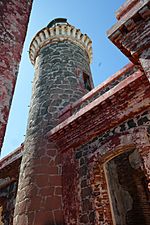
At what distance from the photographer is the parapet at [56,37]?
1062 centimetres

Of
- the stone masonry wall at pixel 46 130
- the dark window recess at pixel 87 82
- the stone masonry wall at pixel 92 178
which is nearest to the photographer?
the stone masonry wall at pixel 92 178

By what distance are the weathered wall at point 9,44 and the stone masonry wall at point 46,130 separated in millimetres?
4356

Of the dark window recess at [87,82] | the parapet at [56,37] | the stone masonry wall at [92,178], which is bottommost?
the stone masonry wall at [92,178]

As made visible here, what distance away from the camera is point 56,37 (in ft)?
34.7

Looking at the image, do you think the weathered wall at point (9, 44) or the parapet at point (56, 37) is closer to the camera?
the weathered wall at point (9, 44)

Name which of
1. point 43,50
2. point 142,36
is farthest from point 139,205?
point 43,50

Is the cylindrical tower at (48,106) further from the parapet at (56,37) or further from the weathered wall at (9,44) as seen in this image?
the weathered wall at (9,44)

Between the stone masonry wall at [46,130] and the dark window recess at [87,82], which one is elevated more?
the dark window recess at [87,82]

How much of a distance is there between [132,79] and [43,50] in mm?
6577

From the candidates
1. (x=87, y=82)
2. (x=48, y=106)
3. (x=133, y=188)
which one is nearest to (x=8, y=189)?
(x=48, y=106)

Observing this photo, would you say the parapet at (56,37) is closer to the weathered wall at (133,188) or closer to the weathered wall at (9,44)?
the weathered wall at (133,188)

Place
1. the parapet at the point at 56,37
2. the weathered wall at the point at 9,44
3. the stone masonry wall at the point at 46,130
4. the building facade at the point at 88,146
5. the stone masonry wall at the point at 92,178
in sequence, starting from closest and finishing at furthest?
1. the weathered wall at the point at 9,44
2. the building facade at the point at 88,146
3. the stone masonry wall at the point at 92,178
4. the stone masonry wall at the point at 46,130
5. the parapet at the point at 56,37

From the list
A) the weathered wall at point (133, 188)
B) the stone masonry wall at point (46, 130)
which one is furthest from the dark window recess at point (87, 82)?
the weathered wall at point (133, 188)

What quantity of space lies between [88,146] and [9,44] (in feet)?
13.2
